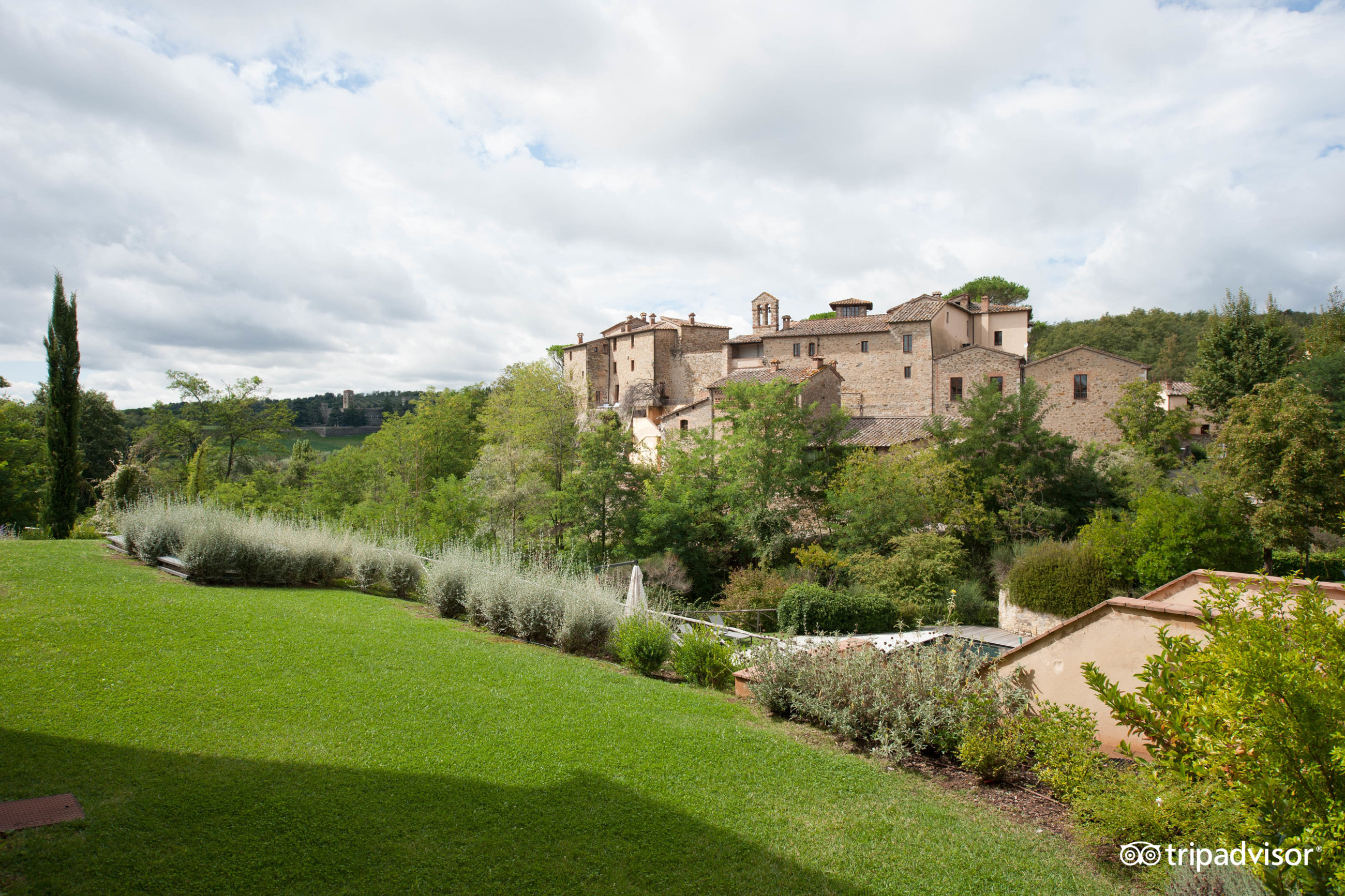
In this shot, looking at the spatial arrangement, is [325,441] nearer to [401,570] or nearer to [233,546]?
[401,570]

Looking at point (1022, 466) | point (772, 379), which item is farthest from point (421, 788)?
point (772, 379)

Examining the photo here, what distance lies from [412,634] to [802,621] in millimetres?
9841

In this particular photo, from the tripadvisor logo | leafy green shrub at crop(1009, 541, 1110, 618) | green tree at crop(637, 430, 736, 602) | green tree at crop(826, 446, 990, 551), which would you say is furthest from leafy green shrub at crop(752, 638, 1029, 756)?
green tree at crop(826, 446, 990, 551)

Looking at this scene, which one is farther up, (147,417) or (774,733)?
(147,417)

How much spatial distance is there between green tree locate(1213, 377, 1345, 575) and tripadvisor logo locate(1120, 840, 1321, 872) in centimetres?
1945

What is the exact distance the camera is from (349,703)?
5.82 meters

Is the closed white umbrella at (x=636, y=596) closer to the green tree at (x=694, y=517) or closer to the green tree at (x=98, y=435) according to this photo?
the green tree at (x=694, y=517)

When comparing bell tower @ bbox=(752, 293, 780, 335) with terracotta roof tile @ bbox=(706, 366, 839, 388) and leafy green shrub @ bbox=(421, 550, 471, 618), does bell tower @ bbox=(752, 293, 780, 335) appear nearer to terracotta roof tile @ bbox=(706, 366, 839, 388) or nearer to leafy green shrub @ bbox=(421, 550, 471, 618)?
terracotta roof tile @ bbox=(706, 366, 839, 388)

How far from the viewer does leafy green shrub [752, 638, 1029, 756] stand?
Result: 5.88 metres

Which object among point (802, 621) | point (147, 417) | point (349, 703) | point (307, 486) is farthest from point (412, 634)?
point (147, 417)

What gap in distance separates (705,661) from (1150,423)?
32.2m

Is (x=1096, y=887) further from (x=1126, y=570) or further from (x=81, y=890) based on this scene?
(x=1126, y=570)

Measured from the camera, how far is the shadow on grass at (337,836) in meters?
3.36

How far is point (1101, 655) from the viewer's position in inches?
253
